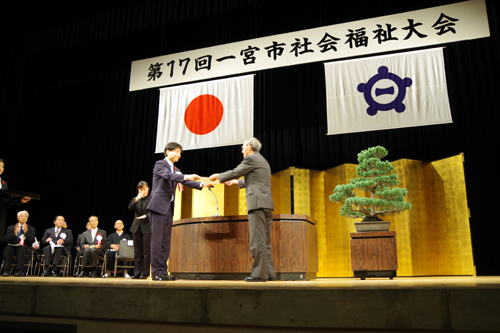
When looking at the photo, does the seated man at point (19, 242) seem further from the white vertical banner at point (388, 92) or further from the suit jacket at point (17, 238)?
the white vertical banner at point (388, 92)

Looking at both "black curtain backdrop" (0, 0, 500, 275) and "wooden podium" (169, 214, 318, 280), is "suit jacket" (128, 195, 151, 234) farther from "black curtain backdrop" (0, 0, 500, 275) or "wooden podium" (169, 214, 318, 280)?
"black curtain backdrop" (0, 0, 500, 275)

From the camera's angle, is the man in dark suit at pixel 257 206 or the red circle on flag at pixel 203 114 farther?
the red circle on flag at pixel 203 114

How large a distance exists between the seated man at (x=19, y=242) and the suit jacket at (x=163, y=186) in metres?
4.08

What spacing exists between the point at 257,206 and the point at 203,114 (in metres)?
3.89

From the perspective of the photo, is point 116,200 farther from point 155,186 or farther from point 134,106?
point 155,186

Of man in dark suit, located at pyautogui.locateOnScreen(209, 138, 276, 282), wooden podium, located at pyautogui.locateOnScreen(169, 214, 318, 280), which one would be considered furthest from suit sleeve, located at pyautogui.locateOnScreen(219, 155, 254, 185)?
wooden podium, located at pyautogui.locateOnScreen(169, 214, 318, 280)

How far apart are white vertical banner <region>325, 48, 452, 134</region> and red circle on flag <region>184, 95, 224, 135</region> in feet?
6.54

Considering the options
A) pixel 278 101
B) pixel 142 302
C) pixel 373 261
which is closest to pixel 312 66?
pixel 278 101

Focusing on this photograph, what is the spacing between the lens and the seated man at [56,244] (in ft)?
25.8

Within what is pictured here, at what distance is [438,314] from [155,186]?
292 cm

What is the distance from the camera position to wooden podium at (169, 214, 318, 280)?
14.5 ft

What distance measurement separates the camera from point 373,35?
21.5ft

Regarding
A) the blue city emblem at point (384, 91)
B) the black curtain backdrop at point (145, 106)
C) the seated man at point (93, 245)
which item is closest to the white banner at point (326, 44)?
the blue city emblem at point (384, 91)

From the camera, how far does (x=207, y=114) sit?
24.0 feet
